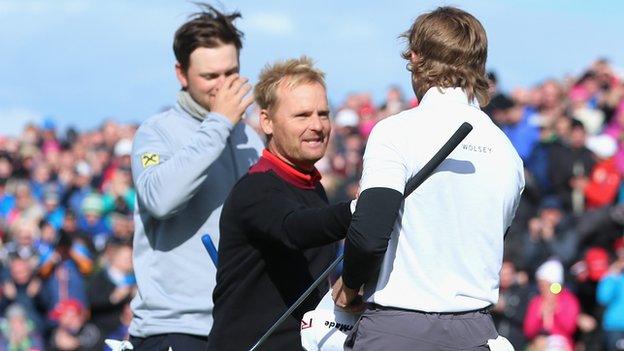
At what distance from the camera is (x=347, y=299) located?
4.64 metres

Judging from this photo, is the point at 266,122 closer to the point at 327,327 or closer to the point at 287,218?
the point at 287,218

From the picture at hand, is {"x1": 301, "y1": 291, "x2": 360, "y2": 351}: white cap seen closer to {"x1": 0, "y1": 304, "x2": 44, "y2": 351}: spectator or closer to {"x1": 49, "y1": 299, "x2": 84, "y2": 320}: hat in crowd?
{"x1": 49, "y1": 299, "x2": 84, "y2": 320}: hat in crowd

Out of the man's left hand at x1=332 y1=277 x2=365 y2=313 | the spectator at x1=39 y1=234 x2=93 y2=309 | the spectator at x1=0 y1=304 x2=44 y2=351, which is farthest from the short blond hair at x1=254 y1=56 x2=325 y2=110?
the spectator at x1=0 y1=304 x2=44 y2=351

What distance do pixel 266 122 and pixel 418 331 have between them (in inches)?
49.9

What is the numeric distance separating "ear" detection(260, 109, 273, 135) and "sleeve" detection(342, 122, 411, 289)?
0.93 meters

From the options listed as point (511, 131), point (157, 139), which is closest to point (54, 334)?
point (511, 131)

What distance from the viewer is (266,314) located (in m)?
5.11

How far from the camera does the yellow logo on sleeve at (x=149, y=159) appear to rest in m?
6.03

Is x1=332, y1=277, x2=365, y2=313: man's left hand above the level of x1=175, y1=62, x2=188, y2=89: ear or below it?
below

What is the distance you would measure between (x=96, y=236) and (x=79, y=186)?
2.71 meters

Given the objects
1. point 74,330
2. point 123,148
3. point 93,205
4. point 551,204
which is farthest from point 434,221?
point 123,148

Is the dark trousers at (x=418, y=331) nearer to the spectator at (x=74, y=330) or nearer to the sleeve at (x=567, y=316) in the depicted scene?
the sleeve at (x=567, y=316)

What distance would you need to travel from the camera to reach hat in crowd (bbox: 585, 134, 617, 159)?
45.4ft

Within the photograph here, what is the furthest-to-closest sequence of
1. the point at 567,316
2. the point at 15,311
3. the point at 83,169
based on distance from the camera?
the point at 83,169 → the point at 15,311 → the point at 567,316
